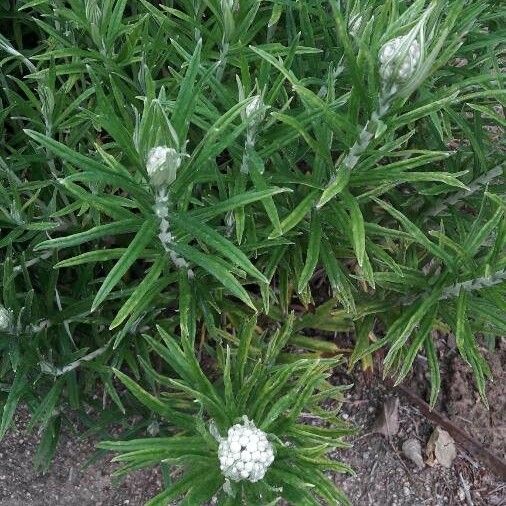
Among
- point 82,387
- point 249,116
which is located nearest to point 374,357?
point 82,387

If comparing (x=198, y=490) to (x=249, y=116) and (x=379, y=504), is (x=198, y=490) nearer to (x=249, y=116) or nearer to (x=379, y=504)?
(x=249, y=116)

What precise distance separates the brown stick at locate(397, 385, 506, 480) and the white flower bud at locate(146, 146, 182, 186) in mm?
2084

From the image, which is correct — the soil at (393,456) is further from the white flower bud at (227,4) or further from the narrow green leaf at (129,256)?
the white flower bud at (227,4)

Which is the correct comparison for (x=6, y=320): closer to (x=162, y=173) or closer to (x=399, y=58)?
(x=162, y=173)

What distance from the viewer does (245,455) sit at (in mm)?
1603

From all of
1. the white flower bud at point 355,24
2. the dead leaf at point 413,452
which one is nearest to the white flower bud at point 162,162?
the white flower bud at point 355,24

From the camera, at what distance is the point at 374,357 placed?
3293mm

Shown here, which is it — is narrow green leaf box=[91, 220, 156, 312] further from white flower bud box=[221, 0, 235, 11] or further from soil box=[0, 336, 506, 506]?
soil box=[0, 336, 506, 506]

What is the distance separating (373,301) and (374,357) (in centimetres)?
74

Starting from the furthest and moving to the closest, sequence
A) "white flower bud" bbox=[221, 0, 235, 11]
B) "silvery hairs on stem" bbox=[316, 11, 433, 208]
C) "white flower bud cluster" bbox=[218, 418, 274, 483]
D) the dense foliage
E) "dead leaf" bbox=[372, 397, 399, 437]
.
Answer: "dead leaf" bbox=[372, 397, 399, 437] < "white flower bud" bbox=[221, 0, 235, 11] < the dense foliage < "white flower bud cluster" bbox=[218, 418, 274, 483] < "silvery hairs on stem" bbox=[316, 11, 433, 208]

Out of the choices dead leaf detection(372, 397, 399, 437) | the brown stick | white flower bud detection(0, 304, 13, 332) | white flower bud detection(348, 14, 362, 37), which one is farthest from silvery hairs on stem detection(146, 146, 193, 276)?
the brown stick

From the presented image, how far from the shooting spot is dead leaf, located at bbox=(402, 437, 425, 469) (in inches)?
126

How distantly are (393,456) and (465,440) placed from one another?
333mm

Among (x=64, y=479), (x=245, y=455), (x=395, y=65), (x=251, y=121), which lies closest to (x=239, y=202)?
(x=251, y=121)
